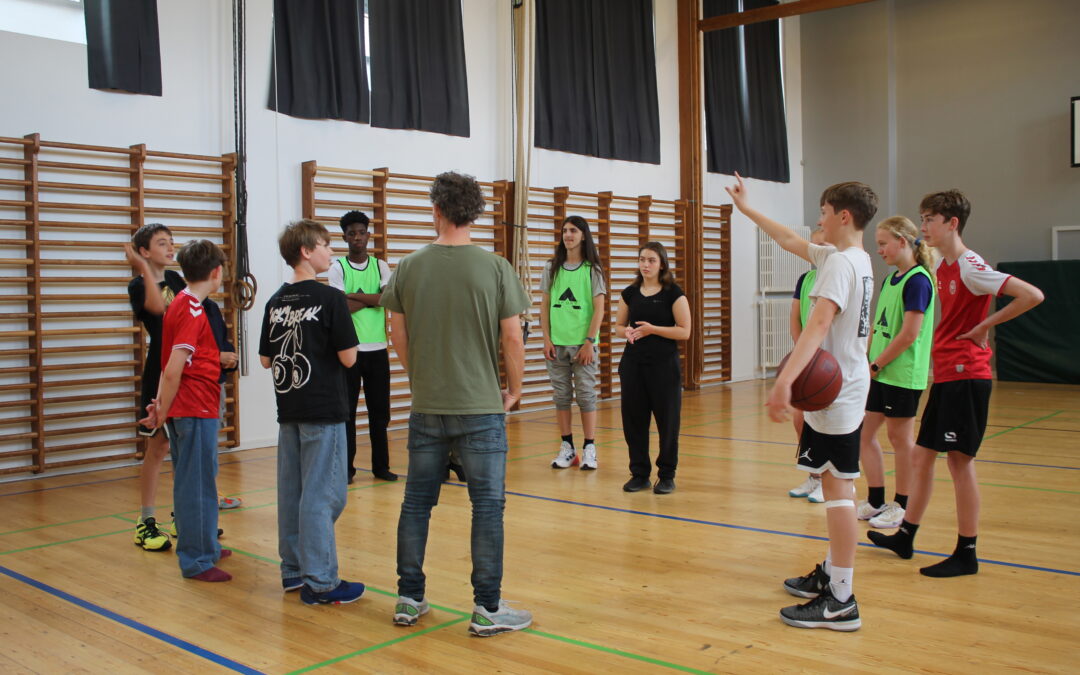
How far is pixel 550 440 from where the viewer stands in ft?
22.5

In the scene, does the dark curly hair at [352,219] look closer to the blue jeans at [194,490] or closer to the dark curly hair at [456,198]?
the blue jeans at [194,490]

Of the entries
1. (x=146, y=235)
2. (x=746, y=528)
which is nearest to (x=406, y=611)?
(x=746, y=528)

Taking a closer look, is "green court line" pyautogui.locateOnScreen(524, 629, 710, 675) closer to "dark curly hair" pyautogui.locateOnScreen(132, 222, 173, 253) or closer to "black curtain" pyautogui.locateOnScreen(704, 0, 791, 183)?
"dark curly hair" pyautogui.locateOnScreen(132, 222, 173, 253)

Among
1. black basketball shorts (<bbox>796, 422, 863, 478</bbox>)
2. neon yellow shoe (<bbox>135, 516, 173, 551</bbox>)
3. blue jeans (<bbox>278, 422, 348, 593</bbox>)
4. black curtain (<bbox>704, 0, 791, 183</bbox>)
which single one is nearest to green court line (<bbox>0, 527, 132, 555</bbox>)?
neon yellow shoe (<bbox>135, 516, 173, 551</bbox>)

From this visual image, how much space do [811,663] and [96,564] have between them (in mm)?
2778

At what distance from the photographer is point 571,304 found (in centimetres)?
551

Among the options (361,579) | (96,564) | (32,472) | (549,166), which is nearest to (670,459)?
(361,579)

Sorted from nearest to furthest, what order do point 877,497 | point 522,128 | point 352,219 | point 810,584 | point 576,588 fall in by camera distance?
point 810,584, point 576,588, point 877,497, point 352,219, point 522,128

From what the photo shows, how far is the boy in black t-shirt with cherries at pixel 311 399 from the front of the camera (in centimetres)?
307

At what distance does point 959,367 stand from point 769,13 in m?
7.34

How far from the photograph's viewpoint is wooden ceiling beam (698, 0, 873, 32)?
961 centimetres

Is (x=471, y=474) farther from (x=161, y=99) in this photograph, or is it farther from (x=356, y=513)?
(x=161, y=99)

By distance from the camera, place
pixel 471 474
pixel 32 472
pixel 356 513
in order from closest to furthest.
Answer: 1. pixel 471 474
2. pixel 356 513
3. pixel 32 472

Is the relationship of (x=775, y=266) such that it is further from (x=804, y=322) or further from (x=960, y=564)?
(x=960, y=564)
